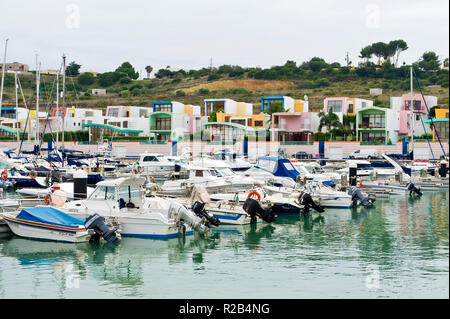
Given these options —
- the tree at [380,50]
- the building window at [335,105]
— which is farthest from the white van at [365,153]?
the tree at [380,50]

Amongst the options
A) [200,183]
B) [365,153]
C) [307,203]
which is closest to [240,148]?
[365,153]

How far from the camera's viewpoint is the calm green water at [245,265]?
50.4 feet

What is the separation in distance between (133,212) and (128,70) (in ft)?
506

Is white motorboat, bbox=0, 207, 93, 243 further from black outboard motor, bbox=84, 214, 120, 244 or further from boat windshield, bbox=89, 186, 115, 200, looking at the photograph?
boat windshield, bbox=89, 186, 115, 200

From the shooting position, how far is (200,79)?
160375 mm

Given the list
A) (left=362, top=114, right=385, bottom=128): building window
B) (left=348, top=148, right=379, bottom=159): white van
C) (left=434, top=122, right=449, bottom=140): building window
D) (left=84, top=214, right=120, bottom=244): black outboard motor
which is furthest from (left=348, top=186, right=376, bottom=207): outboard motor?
(left=362, top=114, right=385, bottom=128): building window

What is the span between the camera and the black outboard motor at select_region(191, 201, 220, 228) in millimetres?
22719

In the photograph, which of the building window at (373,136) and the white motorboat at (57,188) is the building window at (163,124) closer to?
the building window at (373,136)

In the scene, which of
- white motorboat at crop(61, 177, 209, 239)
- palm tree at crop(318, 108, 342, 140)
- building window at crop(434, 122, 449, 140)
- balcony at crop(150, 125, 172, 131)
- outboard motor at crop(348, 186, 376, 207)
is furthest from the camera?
balcony at crop(150, 125, 172, 131)

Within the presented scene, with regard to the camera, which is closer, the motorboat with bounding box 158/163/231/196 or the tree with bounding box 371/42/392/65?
the motorboat with bounding box 158/163/231/196

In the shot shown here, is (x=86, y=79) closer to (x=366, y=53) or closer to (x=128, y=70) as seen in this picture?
(x=128, y=70)

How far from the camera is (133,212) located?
22250 mm

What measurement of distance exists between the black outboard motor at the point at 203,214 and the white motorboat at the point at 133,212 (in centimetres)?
34

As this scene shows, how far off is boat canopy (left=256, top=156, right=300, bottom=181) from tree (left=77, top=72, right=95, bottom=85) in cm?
13538
